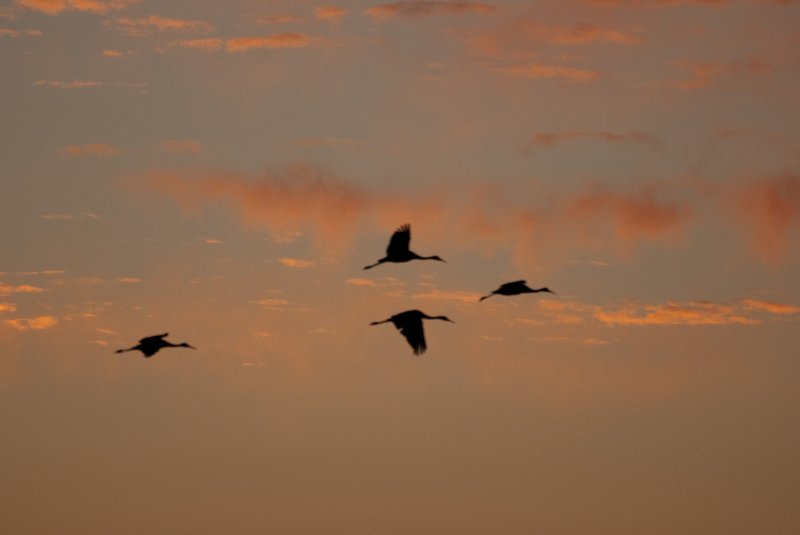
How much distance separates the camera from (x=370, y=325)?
118 meters

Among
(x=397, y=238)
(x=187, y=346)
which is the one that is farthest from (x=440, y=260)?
(x=187, y=346)

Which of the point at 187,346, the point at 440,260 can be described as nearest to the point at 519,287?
the point at 440,260

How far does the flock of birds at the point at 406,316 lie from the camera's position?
115562 millimetres

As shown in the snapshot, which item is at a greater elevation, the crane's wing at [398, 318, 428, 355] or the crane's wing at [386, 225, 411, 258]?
the crane's wing at [386, 225, 411, 258]

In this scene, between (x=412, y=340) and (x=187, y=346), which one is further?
(x=187, y=346)

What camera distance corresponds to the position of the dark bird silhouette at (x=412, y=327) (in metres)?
115

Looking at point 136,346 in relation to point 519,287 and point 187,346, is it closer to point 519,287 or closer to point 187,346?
point 187,346

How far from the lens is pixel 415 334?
11556 centimetres

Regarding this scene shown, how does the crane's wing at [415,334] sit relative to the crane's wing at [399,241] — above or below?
below

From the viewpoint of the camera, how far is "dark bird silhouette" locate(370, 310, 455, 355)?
11531cm

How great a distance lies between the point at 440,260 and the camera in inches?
4769

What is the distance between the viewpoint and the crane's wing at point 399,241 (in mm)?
118375

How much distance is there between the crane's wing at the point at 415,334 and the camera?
115 metres

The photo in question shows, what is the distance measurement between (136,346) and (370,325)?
969 centimetres
